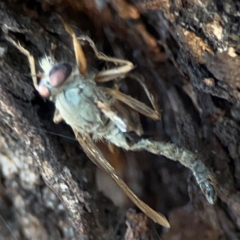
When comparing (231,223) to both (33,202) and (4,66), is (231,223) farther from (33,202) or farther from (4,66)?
(4,66)

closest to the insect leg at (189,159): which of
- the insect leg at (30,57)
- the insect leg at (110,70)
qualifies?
the insect leg at (110,70)

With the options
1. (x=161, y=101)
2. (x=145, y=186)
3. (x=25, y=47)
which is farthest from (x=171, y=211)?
(x=25, y=47)

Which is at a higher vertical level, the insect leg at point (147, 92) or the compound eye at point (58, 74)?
the insect leg at point (147, 92)

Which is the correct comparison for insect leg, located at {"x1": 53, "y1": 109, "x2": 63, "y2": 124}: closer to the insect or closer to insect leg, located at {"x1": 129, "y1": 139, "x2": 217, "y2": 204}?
the insect

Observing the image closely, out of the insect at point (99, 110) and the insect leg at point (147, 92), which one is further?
the insect leg at point (147, 92)

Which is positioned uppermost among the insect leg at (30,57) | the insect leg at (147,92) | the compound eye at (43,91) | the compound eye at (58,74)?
the insect leg at (147,92)

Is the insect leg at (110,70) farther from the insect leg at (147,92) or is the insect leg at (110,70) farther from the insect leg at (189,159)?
the insect leg at (189,159)

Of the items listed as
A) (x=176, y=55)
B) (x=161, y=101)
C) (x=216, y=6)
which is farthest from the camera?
(x=161, y=101)

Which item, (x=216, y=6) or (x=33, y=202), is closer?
(x=216, y=6)
